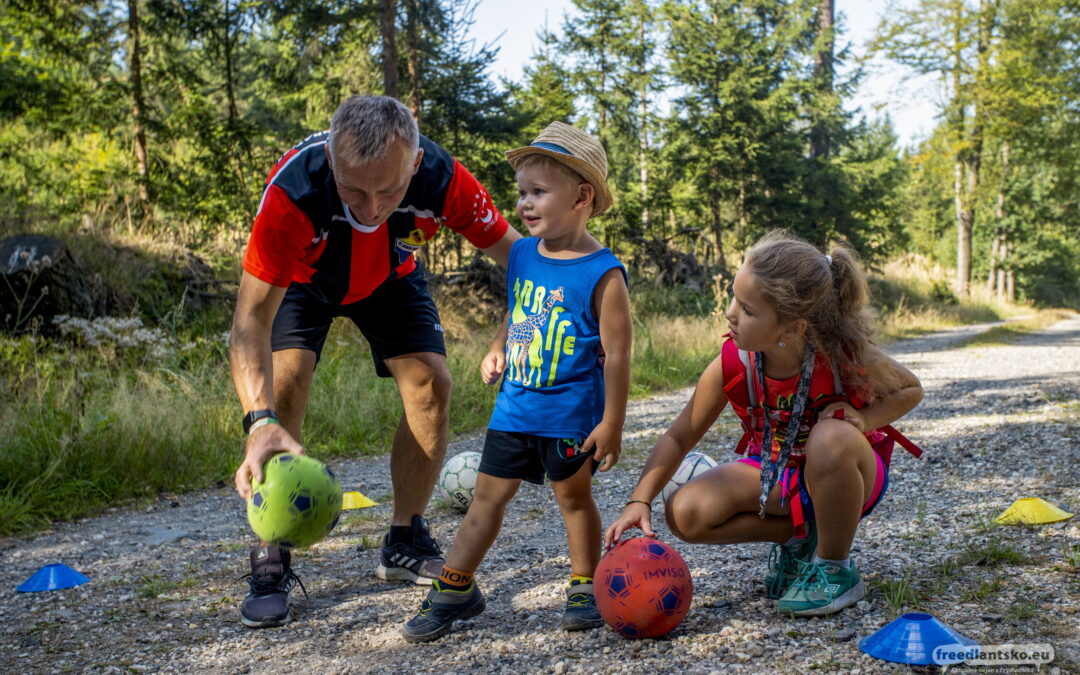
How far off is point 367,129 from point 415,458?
1.60 m

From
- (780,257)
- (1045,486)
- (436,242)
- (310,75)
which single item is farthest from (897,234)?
(780,257)

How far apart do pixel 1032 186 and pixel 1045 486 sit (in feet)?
130

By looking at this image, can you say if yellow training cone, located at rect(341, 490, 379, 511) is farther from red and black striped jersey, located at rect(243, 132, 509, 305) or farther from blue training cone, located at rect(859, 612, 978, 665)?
blue training cone, located at rect(859, 612, 978, 665)

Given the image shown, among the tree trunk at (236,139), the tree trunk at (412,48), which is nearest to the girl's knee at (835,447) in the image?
the tree trunk at (412,48)

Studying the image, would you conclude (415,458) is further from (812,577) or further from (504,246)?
(812,577)

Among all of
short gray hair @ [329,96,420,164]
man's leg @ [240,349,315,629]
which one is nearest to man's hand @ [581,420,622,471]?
short gray hair @ [329,96,420,164]

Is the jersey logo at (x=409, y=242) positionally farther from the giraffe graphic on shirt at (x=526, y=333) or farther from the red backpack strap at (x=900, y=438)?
the red backpack strap at (x=900, y=438)

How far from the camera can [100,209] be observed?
44.4 feet

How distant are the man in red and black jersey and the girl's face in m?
1.06

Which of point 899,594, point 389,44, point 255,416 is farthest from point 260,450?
point 389,44

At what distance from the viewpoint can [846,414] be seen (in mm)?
2893

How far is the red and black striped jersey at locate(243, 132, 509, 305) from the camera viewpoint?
306cm

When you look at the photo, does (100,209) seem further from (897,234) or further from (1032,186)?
(1032,186)

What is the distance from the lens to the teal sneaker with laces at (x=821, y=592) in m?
2.89
